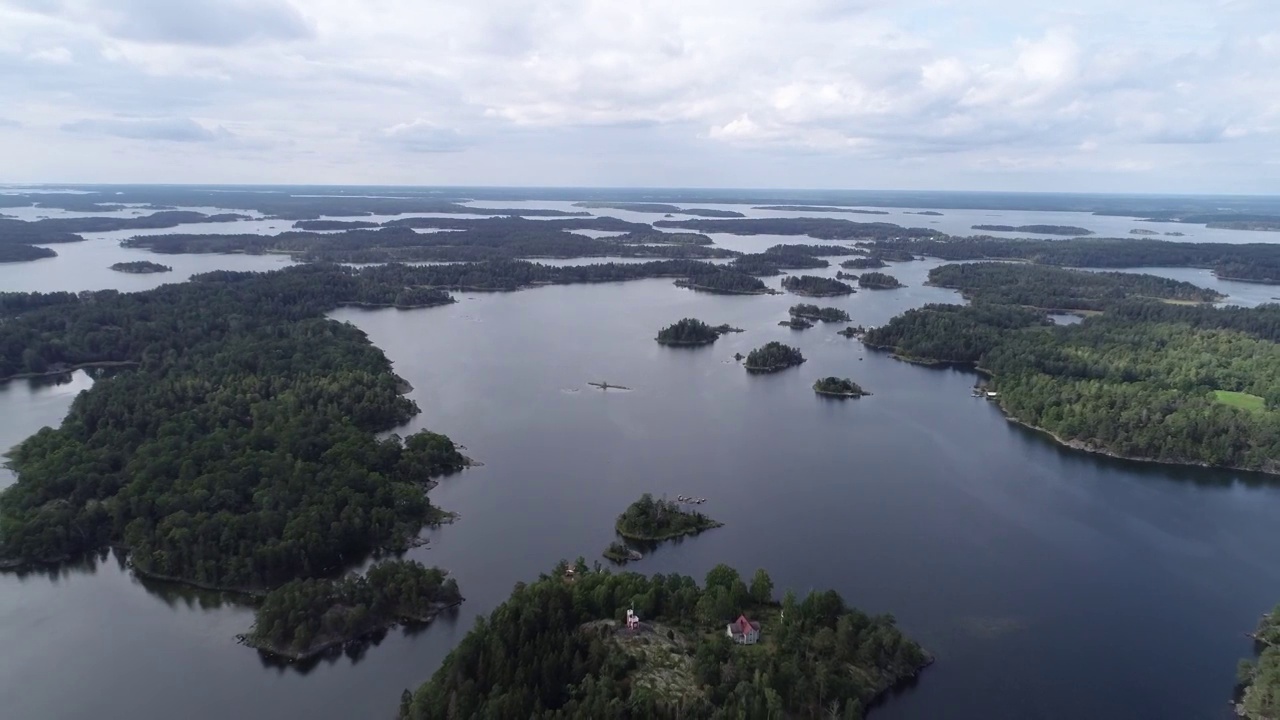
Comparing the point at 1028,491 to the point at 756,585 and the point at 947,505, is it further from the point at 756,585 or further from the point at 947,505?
the point at 756,585

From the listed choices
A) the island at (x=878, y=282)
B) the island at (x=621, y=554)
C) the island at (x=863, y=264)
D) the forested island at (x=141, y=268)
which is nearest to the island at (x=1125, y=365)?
the island at (x=878, y=282)

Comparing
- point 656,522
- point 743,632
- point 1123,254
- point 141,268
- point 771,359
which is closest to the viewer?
point 743,632

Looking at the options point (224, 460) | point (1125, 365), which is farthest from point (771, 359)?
point (224, 460)

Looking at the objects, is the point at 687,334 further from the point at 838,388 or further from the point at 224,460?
the point at 224,460

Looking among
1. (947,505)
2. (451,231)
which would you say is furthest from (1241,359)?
(451,231)

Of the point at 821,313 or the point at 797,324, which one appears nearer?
the point at 797,324
